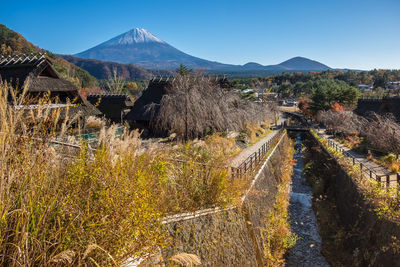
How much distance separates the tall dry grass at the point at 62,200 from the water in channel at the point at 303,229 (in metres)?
7.68

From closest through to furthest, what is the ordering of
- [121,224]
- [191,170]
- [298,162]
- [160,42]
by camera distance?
[121,224]
[191,170]
[298,162]
[160,42]

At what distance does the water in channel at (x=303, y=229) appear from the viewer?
359 inches

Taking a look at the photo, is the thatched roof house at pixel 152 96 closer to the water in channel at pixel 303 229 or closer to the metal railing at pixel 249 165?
the metal railing at pixel 249 165

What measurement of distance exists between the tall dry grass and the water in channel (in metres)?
7.68

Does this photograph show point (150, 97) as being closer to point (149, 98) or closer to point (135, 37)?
point (149, 98)

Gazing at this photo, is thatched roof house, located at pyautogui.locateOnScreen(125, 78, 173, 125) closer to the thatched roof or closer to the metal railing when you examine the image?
the thatched roof

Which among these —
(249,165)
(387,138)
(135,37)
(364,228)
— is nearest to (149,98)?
(249,165)

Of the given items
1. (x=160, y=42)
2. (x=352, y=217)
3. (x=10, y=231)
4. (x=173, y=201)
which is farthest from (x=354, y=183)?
(x=160, y=42)

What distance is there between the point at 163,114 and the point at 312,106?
2875 cm

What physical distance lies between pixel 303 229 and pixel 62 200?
1095 centimetres

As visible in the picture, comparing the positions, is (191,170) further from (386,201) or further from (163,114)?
(163,114)

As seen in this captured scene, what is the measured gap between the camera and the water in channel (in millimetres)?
9128

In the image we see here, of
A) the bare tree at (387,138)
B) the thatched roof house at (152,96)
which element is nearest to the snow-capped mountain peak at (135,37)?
the thatched roof house at (152,96)

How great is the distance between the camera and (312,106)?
38344mm
